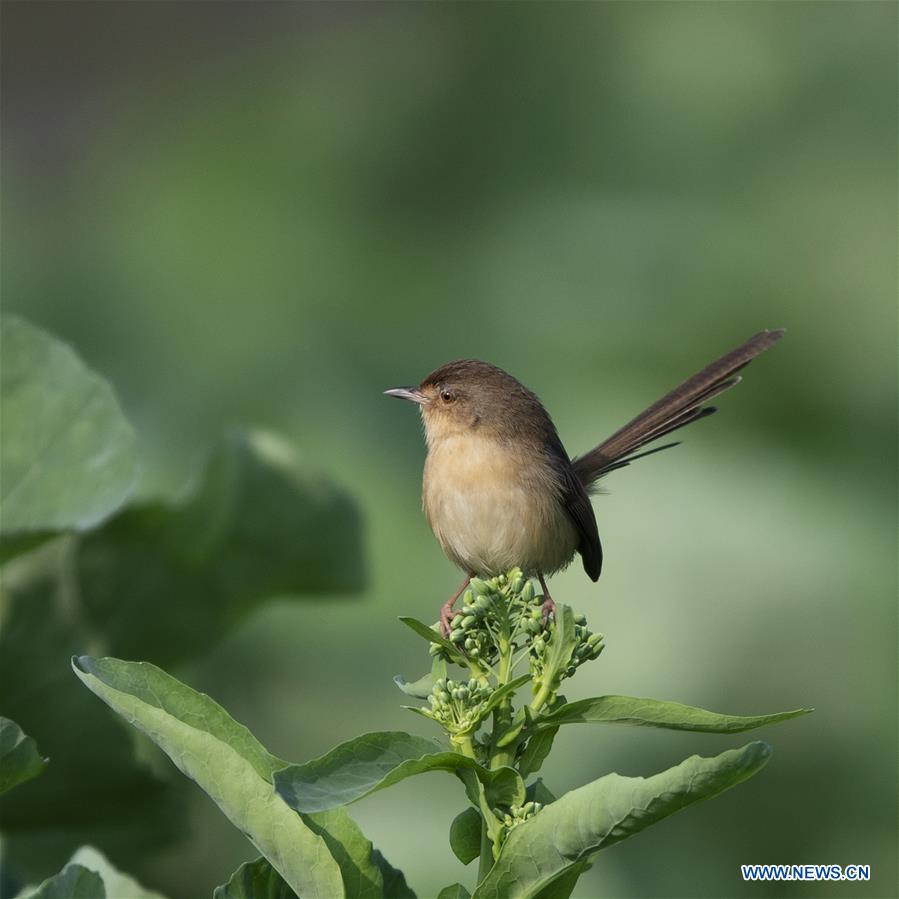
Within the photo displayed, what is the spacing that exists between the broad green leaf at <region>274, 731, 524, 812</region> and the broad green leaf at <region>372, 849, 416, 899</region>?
17 centimetres

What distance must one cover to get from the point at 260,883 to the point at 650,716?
54cm

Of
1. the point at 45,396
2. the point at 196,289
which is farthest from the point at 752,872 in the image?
the point at 196,289

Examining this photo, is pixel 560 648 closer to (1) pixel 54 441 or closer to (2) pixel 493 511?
(2) pixel 493 511

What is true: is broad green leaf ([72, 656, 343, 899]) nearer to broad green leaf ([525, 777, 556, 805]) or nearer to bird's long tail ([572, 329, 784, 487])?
broad green leaf ([525, 777, 556, 805])

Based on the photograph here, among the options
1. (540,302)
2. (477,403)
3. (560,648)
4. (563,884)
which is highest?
(540,302)

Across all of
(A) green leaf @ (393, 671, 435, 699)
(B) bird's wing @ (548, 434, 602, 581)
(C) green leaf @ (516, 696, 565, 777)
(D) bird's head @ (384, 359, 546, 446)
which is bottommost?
(C) green leaf @ (516, 696, 565, 777)

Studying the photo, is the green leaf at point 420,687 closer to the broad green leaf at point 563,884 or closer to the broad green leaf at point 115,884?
the broad green leaf at point 563,884

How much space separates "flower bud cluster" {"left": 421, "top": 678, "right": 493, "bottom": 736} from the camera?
1.48m

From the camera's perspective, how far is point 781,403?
6.06m

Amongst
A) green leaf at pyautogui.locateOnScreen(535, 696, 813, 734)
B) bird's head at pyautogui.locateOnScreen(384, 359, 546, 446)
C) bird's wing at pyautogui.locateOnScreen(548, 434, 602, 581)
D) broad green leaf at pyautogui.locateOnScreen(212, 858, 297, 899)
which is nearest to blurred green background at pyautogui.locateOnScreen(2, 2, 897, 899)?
bird's head at pyautogui.locateOnScreen(384, 359, 546, 446)

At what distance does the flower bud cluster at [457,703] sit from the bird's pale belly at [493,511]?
1.06 m

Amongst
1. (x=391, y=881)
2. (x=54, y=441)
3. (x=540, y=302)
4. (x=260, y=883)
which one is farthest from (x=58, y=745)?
(x=540, y=302)

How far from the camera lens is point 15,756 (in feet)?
5.84

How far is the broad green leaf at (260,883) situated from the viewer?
1561mm
